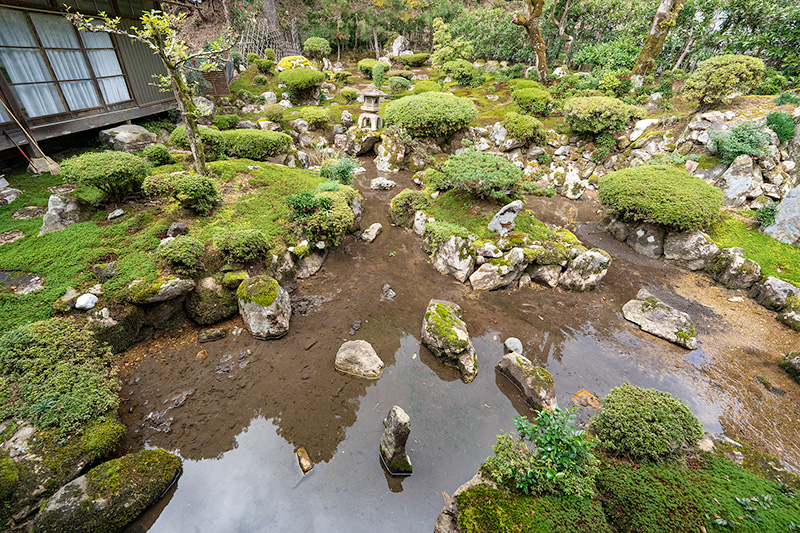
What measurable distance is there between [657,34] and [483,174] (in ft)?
52.9

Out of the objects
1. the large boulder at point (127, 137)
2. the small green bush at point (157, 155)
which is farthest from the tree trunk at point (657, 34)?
the large boulder at point (127, 137)

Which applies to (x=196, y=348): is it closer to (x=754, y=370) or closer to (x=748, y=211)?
(x=754, y=370)

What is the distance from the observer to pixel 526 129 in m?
16.0

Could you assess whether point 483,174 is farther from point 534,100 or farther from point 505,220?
point 534,100

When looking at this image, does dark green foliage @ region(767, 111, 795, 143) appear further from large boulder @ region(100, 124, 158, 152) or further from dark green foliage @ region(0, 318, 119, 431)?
large boulder @ region(100, 124, 158, 152)

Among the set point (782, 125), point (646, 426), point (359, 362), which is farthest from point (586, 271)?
point (782, 125)

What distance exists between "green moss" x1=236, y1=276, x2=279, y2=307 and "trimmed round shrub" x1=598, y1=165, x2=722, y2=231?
41.2 feet

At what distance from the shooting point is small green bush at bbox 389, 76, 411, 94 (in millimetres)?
24562

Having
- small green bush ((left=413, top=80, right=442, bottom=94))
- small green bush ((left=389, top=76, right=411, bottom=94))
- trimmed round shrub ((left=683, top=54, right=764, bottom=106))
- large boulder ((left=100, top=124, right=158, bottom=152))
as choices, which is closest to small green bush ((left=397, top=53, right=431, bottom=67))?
small green bush ((left=389, top=76, right=411, bottom=94))

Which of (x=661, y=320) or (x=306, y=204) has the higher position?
(x=306, y=204)

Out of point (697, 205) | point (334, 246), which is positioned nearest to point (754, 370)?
point (697, 205)

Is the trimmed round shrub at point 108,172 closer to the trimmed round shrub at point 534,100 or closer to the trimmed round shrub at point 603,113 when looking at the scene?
the trimmed round shrub at point 603,113

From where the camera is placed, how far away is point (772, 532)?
373 centimetres

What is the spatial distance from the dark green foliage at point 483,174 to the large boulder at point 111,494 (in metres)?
10.9
